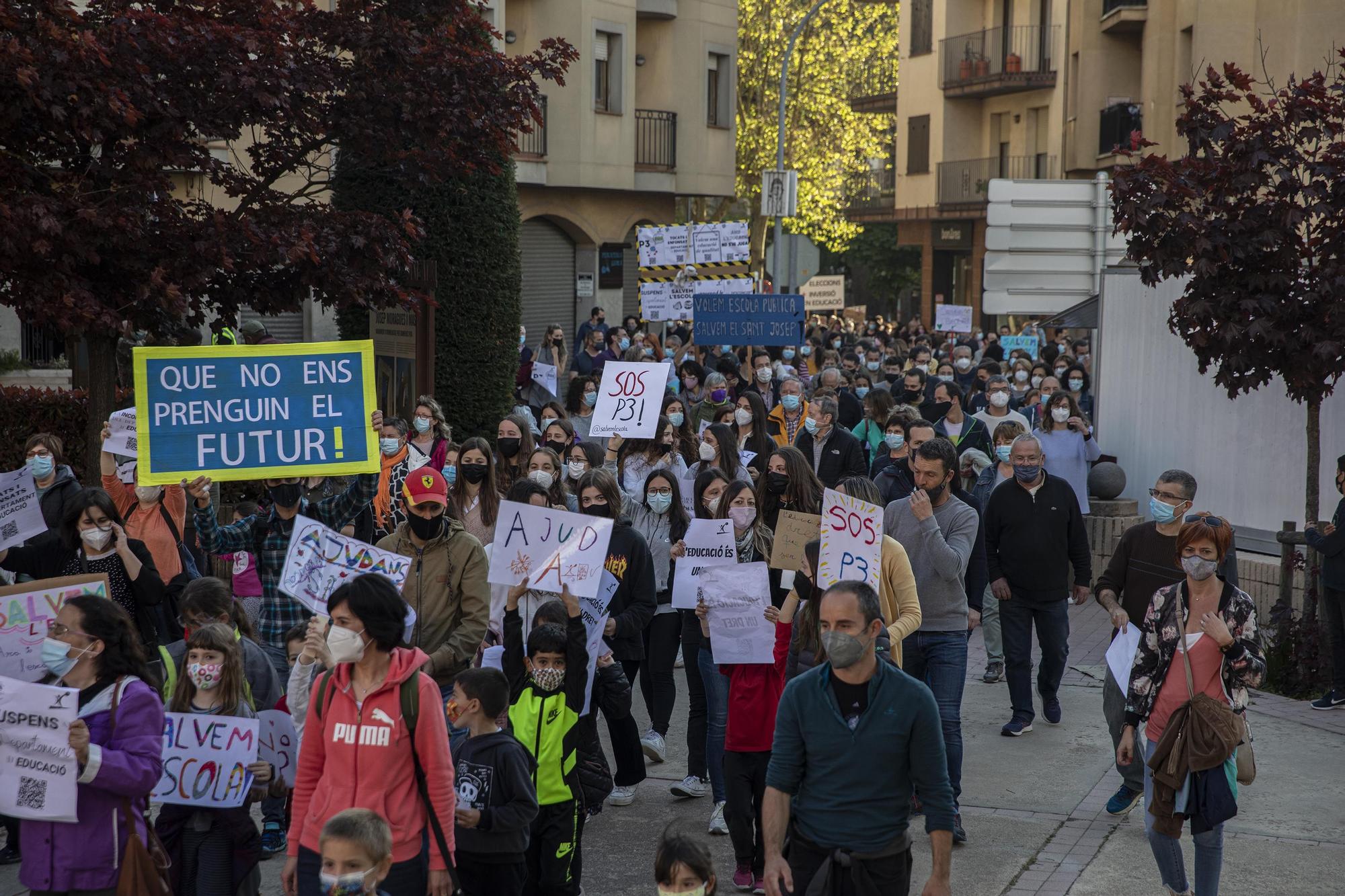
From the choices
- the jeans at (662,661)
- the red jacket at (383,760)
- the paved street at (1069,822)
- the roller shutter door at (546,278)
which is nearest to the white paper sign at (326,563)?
the red jacket at (383,760)

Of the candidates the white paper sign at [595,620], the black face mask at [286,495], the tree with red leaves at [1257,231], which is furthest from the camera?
the tree with red leaves at [1257,231]

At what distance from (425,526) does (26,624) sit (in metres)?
1.70

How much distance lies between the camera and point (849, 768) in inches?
194

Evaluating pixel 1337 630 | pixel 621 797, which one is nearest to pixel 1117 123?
pixel 1337 630

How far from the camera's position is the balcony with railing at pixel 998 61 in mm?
46344

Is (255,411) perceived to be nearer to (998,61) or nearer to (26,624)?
(26,624)

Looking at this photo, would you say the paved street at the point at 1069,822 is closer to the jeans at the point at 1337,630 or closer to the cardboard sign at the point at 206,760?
the jeans at the point at 1337,630

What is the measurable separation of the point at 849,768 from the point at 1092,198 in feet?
43.4

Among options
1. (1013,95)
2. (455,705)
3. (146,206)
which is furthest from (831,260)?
(455,705)

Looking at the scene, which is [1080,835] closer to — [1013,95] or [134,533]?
[134,533]

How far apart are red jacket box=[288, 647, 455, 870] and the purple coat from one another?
57 cm

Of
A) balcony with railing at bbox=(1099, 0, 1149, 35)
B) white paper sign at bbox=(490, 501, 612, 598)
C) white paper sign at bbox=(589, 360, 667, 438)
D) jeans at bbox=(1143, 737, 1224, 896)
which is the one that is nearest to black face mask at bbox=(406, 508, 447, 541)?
white paper sign at bbox=(490, 501, 612, 598)

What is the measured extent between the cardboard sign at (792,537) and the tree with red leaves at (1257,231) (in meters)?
4.57

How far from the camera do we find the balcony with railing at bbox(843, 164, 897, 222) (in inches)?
2221
